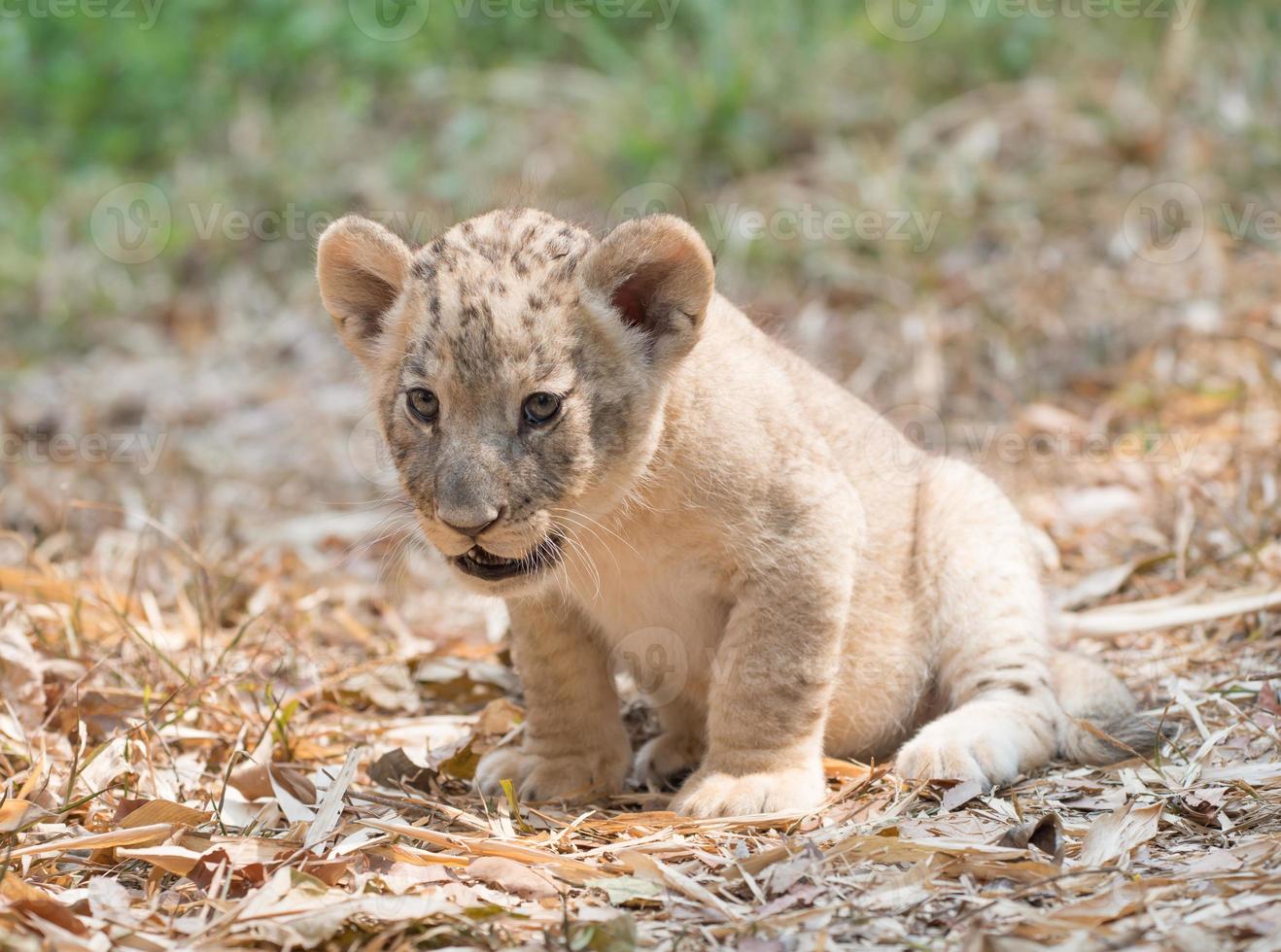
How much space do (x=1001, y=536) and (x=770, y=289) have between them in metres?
5.32

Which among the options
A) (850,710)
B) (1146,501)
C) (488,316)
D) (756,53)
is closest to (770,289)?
(756,53)

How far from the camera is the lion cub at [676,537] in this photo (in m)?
4.49

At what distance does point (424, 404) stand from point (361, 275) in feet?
2.56

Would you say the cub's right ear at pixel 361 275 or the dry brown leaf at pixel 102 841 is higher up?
the cub's right ear at pixel 361 275

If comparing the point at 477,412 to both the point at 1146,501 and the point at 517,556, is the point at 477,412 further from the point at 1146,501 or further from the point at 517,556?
the point at 1146,501

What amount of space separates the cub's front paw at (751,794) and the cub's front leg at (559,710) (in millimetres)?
507
